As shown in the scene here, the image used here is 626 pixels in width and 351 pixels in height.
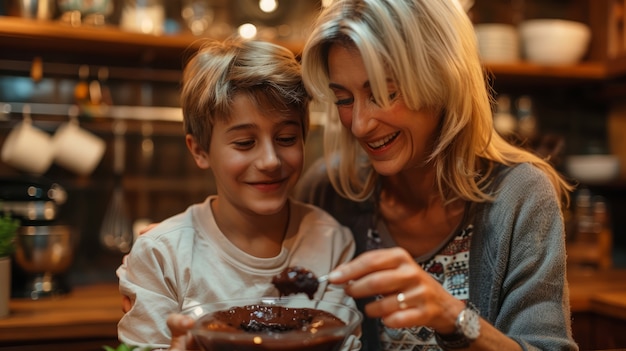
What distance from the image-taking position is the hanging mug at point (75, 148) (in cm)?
248

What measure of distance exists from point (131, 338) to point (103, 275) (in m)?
1.49

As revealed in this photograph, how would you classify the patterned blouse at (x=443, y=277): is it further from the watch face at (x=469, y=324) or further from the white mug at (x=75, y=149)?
the white mug at (x=75, y=149)

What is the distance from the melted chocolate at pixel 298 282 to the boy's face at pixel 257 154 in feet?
1.00

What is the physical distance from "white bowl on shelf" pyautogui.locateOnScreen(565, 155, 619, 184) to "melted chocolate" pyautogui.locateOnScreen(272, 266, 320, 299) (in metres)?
2.26

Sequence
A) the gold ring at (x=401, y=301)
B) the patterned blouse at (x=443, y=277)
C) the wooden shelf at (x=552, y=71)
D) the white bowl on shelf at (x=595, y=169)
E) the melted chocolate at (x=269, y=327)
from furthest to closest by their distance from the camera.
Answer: the white bowl on shelf at (x=595, y=169) → the wooden shelf at (x=552, y=71) → the patterned blouse at (x=443, y=277) → the gold ring at (x=401, y=301) → the melted chocolate at (x=269, y=327)

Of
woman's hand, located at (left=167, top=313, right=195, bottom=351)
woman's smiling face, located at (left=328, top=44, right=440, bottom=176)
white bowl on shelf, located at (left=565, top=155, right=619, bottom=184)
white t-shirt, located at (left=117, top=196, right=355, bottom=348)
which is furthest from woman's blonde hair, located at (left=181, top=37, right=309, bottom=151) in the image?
white bowl on shelf, located at (left=565, top=155, right=619, bottom=184)

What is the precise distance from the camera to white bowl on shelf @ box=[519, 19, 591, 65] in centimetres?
279

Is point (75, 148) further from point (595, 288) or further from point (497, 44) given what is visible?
point (595, 288)

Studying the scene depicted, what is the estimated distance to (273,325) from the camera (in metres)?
0.97

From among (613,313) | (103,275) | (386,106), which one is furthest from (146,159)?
(613,313)

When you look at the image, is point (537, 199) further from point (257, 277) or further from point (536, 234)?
point (257, 277)

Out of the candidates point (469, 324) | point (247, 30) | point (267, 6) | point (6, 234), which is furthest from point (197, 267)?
point (267, 6)

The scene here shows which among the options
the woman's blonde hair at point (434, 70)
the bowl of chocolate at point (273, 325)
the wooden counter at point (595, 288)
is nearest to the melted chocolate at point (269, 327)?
the bowl of chocolate at point (273, 325)

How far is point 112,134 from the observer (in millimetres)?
2668
